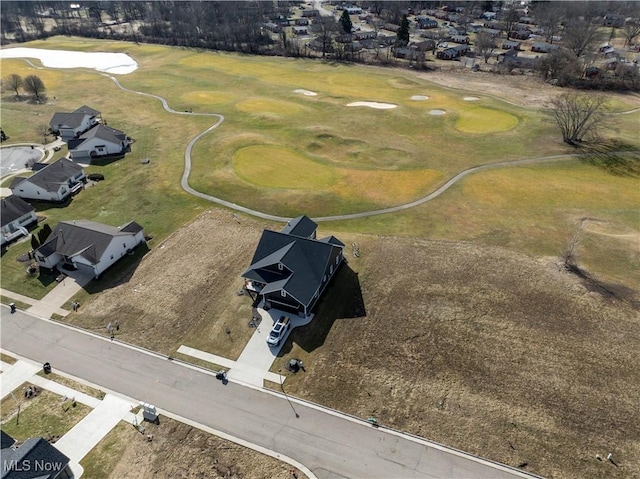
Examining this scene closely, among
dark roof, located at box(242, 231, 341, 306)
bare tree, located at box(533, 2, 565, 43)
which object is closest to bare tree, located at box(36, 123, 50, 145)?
dark roof, located at box(242, 231, 341, 306)

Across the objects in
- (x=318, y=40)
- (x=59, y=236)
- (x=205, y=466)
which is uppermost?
(x=318, y=40)

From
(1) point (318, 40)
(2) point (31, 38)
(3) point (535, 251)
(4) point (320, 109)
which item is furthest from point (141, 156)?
(2) point (31, 38)

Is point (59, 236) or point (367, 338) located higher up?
point (59, 236)

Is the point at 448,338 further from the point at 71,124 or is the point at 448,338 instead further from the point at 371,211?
the point at 71,124

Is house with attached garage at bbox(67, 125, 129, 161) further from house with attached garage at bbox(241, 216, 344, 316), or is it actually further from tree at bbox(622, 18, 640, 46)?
tree at bbox(622, 18, 640, 46)

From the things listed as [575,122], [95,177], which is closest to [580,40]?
[575,122]

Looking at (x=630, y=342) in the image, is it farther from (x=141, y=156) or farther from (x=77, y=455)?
(x=141, y=156)
